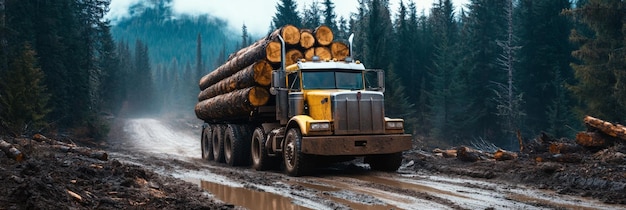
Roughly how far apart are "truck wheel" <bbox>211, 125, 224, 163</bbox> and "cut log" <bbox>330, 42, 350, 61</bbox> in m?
5.05

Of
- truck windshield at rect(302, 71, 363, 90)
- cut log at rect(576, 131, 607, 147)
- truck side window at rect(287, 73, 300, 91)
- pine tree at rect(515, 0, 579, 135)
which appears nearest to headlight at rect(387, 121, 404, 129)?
truck windshield at rect(302, 71, 363, 90)

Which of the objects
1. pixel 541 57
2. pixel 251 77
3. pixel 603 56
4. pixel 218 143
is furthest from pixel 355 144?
pixel 541 57

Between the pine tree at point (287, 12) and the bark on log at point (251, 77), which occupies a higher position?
the pine tree at point (287, 12)

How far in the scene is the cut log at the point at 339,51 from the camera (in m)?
13.6

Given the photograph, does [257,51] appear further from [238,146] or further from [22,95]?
[22,95]

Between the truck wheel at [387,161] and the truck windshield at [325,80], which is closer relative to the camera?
the truck wheel at [387,161]

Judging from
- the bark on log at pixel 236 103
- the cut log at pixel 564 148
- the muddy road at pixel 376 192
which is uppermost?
the bark on log at pixel 236 103

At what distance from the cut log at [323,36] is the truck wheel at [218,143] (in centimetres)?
497

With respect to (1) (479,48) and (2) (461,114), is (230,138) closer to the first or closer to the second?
(2) (461,114)

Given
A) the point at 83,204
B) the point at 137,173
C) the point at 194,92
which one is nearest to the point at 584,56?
the point at 137,173

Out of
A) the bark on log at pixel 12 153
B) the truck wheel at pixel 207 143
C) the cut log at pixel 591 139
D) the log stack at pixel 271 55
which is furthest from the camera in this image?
the truck wheel at pixel 207 143

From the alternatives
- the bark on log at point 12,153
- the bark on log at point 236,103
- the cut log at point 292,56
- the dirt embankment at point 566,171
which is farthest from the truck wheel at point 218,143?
the bark on log at point 12,153

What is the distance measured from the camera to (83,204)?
584 cm

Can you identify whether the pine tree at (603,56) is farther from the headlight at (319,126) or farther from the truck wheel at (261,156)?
the headlight at (319,126)
